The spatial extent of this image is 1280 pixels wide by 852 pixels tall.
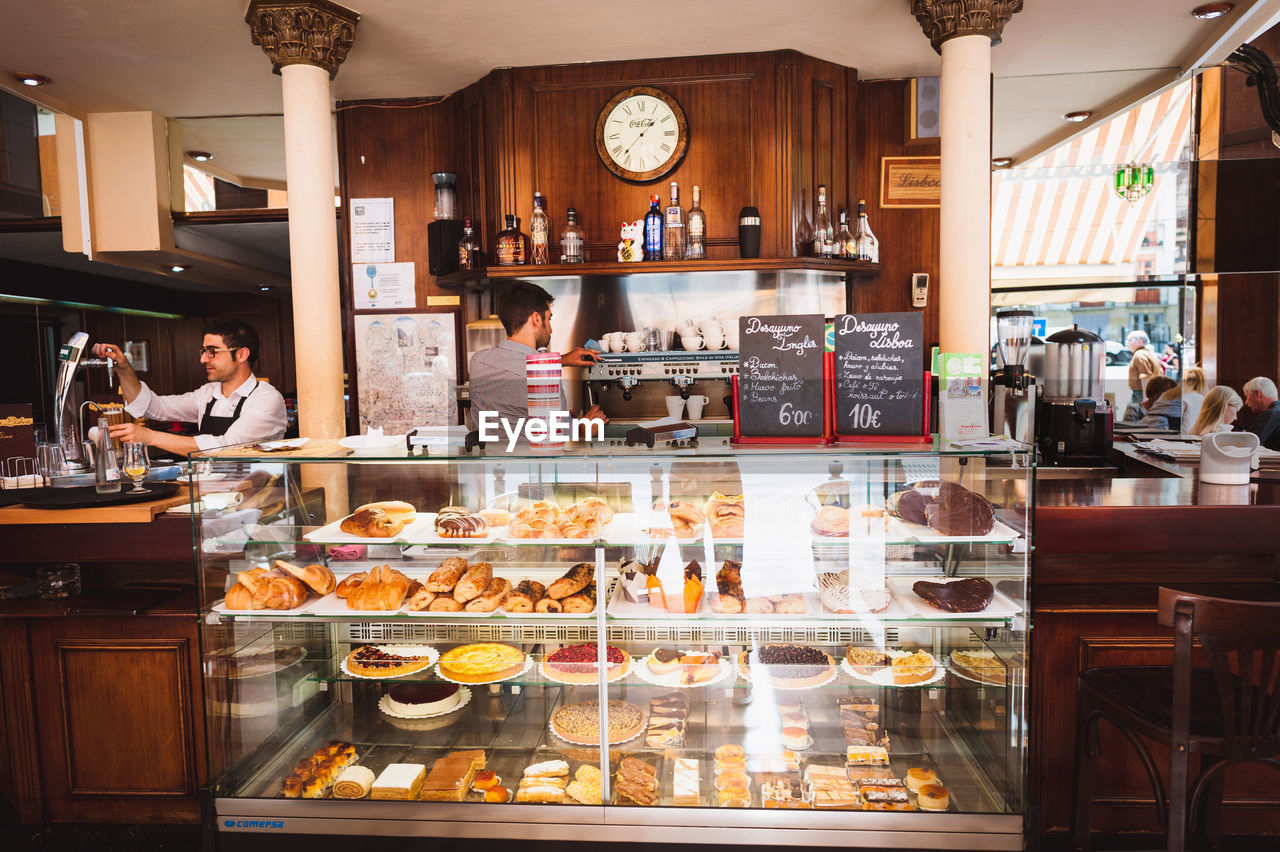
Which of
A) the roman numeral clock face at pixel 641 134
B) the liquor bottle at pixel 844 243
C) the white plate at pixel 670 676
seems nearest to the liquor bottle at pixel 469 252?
the roman numeral clock face at pixel 641 134

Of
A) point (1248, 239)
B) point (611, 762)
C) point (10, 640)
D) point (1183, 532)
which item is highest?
point (1248, 239)

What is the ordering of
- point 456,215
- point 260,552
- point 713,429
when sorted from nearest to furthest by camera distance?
point 260,552 → point 713,429 → point 456,215

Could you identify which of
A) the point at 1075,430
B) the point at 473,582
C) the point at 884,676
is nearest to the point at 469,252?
the point at 473,582

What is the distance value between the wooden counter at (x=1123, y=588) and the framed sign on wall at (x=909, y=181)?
2.83 m

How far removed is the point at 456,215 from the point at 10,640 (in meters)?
3.30

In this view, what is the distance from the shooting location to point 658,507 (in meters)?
2.28

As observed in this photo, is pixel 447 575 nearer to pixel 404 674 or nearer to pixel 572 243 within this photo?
pixel 404 674

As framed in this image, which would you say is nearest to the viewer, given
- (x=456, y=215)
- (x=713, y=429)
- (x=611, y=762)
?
(x=611, y=762)

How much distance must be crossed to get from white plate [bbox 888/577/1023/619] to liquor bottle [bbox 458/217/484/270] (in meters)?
3.38

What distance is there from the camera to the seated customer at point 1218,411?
15.3 ft

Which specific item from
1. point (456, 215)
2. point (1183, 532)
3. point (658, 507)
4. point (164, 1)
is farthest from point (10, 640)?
point (1183, 532)

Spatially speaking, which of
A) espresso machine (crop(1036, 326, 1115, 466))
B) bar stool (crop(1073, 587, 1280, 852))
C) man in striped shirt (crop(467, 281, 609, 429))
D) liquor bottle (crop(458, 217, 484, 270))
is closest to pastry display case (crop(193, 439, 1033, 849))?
bar stool (crop(1073, 587, 1280, 852))

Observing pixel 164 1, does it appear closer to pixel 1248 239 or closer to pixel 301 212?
pixel 301 212

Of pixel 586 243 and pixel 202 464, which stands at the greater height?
pixel 586 243
